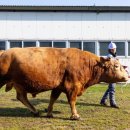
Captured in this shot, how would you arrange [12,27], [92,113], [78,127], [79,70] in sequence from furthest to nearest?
[12,27] → [92,113] → [79,70] → [78,127]

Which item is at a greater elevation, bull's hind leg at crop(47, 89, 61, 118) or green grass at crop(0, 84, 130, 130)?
bull's hind leg at crop(47, 89, 61, 118)

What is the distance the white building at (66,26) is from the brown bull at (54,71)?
1485cm

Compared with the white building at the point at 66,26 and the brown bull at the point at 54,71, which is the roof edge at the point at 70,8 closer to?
the white building at the point at 66,26

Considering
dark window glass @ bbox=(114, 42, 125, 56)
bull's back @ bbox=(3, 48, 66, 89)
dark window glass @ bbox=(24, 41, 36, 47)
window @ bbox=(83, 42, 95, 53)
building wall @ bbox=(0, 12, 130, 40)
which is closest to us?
bull's back @ bbox=(3, 48, 66, 89)

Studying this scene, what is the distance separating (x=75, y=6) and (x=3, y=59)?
15896 millimetres

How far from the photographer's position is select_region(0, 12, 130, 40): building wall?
2722 cm

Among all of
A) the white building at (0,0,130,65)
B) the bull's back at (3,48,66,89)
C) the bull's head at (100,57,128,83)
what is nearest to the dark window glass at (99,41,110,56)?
the white building at (0,0,130,65)

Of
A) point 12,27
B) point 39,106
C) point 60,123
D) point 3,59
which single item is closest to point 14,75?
point 3,59

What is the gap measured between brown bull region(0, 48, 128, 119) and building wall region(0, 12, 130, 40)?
14.9m

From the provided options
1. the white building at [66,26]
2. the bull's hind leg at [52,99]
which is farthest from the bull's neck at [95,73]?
the white building at [66,26]

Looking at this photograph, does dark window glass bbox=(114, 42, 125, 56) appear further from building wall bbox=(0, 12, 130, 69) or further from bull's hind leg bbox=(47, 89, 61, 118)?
bull's hind leg bbox=(47, 89, 61, 118)

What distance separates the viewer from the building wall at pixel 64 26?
27.2 metres

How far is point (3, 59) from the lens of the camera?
11938 mm

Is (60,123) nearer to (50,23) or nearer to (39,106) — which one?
(39,106)
